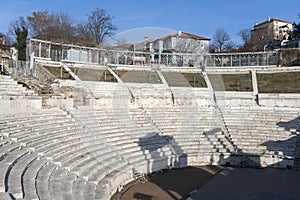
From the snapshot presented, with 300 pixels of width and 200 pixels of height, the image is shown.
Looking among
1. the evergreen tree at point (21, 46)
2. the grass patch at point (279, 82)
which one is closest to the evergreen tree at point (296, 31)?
the grass patch at point (279, 82)

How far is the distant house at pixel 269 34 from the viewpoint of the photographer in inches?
1839

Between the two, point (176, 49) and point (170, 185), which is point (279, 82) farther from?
point (176, 49)

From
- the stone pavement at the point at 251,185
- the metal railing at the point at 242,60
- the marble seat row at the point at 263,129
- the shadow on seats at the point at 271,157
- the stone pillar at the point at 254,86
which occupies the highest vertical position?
the metal railing at the point at 242,60

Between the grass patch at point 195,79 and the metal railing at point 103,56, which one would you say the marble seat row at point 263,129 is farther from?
the metal railing at point 103,56

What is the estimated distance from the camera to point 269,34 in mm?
55625

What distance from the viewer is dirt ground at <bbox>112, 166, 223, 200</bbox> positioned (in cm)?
907

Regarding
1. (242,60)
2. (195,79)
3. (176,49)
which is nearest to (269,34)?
(176,49)

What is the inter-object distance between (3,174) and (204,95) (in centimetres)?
1549

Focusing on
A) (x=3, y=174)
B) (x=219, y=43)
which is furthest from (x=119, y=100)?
(x=219, y=43)

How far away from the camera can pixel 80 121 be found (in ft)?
40.2

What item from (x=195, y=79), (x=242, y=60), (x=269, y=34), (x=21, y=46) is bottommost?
(x=195, y=79)

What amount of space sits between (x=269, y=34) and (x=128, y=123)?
5023 cm

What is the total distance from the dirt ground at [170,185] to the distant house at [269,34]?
112ft

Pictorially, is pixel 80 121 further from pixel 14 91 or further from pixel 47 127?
pixel 14 91
